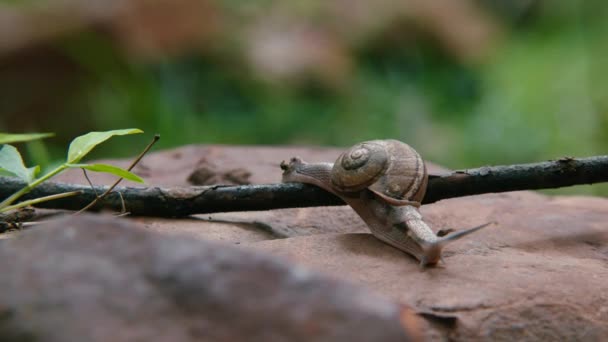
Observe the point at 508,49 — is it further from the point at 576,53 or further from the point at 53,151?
the point at 53,151

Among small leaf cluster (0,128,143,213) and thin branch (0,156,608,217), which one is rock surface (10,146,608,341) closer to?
thin branch (0,156,608,217)

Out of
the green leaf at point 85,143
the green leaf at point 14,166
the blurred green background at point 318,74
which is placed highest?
the green leaf at point 85,143

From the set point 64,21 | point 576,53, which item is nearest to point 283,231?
point 64,21

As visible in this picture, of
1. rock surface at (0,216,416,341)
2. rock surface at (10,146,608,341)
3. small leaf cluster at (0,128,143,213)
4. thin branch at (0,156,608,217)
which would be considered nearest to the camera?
rock surface at (0,216,416,341)

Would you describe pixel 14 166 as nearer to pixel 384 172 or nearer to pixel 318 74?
pixel 384 172

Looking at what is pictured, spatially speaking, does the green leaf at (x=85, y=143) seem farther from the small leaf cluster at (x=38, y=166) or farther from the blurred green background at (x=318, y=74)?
the blurred green background at (x=318, y=74)

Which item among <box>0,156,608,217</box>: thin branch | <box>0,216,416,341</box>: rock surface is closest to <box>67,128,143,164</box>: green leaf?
<box>0,156,608,217</box>: thin branch

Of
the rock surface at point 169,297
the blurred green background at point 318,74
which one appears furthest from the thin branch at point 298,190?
the blurred green background at point 318,74
